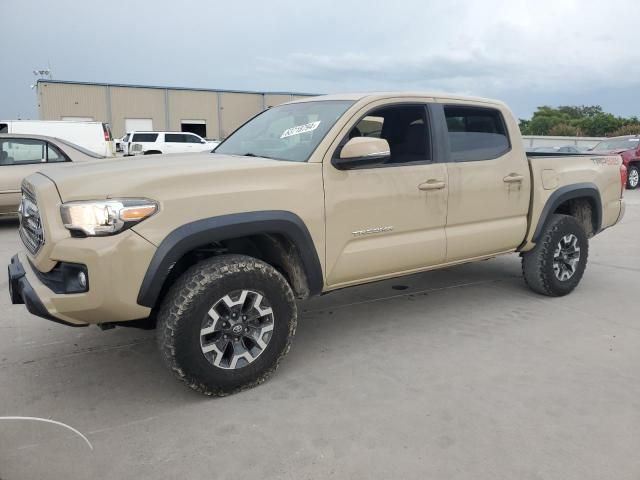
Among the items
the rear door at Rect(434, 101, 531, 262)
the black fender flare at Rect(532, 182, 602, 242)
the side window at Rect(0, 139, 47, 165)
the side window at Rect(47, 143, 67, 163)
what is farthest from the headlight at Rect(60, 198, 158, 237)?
→ the side window at Rect(0, 139, 47, 165)

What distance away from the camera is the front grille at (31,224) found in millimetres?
2967

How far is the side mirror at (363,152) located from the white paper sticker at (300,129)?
0.43m

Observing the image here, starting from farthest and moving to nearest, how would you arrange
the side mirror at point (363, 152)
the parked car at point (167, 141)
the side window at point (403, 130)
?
1. the parked car at point (167, 141)
2. the side window at point (403, 130)
3. the side mirror at point (363, 152)

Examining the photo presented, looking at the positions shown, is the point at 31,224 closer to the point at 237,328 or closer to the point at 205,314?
the point at 205,314

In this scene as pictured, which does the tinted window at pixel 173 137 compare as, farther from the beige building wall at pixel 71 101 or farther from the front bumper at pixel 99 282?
the front bumper at pixel 99 282

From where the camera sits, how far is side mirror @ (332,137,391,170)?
3354mm

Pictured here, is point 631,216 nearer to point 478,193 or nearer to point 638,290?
point 638,290

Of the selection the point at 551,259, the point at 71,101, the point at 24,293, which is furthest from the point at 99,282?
the point at 71,101

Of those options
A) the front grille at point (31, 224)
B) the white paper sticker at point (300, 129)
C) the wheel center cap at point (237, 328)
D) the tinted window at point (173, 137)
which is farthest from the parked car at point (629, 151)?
the tinted window at point (173, 137)

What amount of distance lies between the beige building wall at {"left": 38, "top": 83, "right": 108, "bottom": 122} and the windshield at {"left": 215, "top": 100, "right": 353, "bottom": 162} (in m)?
36.3

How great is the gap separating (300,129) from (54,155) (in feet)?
22.2

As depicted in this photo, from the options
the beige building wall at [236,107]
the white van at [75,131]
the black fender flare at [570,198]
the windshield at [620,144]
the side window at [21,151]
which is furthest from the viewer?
the beige building wall at [236,107]

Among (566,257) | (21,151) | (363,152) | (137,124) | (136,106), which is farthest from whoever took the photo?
(137,124)

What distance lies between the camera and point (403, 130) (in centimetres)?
421
